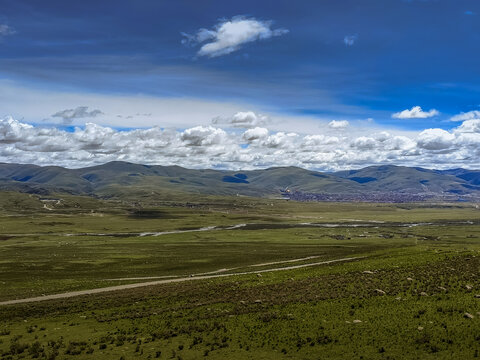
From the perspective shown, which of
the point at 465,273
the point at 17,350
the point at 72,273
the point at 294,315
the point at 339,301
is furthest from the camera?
the point at 72,273

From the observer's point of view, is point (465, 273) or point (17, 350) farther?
point (465, 273)

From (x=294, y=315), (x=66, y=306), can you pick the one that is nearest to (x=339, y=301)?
(x=294, y=315)

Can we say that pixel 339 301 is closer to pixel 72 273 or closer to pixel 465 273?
pixel 465 273

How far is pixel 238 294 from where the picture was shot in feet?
154

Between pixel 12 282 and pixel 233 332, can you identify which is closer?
pixel 233 332

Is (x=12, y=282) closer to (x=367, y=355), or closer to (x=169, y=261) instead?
(x=169, y=261)

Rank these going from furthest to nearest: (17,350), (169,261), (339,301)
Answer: (169,261) < (339,301) < (17,350)

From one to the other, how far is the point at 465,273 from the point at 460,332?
20.3 m

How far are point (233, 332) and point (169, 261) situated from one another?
86.3 metres

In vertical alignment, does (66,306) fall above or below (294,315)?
below

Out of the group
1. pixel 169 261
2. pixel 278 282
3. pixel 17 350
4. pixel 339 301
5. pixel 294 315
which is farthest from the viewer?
pixel 169 261

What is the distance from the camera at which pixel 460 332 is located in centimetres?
2822

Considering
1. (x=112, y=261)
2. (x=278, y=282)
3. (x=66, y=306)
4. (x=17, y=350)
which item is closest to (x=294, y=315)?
(x=278, y=282)

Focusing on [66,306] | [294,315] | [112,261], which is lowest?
[112,261]
